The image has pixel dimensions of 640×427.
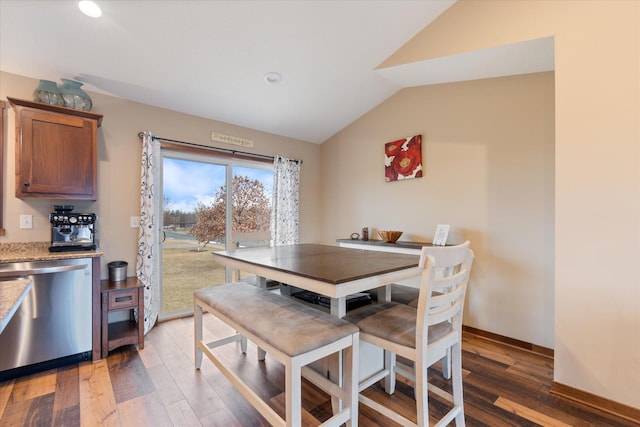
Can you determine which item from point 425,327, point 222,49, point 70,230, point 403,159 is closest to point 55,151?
point 70,230

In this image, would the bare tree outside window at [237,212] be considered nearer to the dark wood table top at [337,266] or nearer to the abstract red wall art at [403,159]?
the dark wood table top at [337,266]

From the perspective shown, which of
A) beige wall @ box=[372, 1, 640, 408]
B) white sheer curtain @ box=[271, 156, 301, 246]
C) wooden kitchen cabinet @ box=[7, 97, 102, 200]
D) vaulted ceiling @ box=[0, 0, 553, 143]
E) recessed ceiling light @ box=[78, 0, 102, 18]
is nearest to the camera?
beige wall @ box=[372, 1, 640, 408]

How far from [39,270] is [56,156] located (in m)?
0.93

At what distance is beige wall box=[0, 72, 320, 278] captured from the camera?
2377 mm

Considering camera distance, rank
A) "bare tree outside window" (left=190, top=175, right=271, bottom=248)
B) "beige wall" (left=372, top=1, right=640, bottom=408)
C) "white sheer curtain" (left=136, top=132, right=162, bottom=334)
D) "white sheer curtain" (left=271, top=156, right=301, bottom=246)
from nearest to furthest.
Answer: "beige wall" (left=372, top=1, right=640, bottom=408)
"white sheer curtain" (left=136, top=132, right=162, bottom=334)
"bare tree outside window" (left=190, top=175, right=271, bottom=248)
"white sheer curtain" (left=271, top=156, right=301, bottom=246)

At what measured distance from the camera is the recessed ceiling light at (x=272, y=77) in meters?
2.79

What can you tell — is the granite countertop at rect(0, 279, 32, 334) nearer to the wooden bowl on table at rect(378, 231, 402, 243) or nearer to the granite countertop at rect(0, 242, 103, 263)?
the granite countertop at rect(0, 242, 103, 263)

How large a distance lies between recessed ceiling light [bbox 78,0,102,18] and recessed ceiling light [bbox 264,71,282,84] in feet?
4.31

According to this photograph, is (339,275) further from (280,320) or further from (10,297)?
(10,297)

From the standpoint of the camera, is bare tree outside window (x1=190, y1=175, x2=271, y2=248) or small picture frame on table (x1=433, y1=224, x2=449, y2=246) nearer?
small picture frame on table (x1=433, y1=224, x2=449, y2=246)

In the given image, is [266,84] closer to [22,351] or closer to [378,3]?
[378,3]

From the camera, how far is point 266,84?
294 centimetres

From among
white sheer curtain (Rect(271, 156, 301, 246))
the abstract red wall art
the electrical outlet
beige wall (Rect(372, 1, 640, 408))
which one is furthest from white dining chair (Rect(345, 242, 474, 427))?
the electrical outlet

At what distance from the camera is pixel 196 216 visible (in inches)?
136
